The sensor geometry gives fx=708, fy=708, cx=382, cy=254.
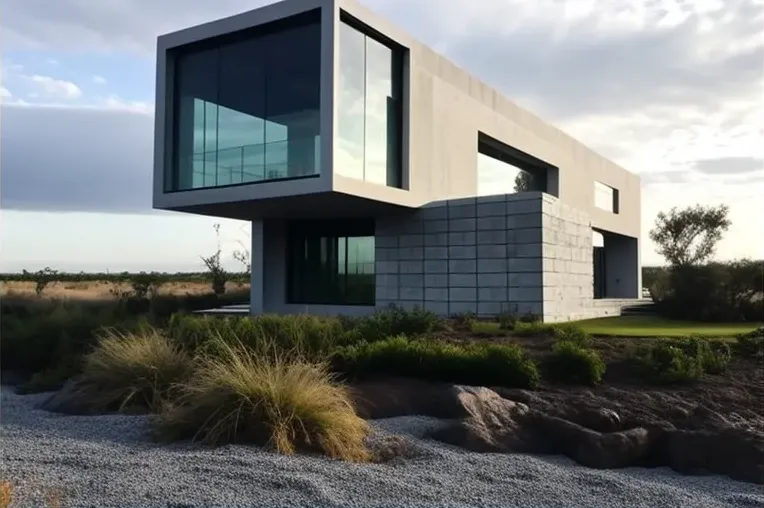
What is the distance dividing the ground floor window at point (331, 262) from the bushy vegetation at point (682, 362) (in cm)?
1172

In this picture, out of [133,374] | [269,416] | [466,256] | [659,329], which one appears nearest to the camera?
[269,416]

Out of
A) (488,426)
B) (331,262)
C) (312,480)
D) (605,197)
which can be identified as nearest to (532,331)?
(488,426)

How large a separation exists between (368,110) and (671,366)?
10.8 m

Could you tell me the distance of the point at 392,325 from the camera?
1055 centimetres

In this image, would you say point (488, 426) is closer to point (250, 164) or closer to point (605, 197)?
point (250, 164)

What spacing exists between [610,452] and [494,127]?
18071mm

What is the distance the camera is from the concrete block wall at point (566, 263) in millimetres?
17219

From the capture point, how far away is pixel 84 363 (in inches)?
378

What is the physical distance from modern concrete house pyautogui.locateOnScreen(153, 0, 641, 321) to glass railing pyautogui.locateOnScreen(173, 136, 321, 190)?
0.04 meters

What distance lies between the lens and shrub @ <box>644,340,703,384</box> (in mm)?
8062

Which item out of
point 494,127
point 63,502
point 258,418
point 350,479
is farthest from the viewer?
point 494,127

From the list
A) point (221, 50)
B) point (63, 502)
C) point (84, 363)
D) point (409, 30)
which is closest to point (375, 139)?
point (409, 30)

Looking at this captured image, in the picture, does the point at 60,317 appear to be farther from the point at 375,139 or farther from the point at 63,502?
the point at 63,502

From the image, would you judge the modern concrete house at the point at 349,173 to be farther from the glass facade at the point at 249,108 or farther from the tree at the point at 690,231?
the tree at the point at 690,231
